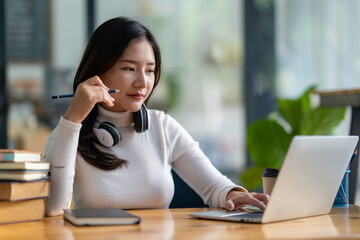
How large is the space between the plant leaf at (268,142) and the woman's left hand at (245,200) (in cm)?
217

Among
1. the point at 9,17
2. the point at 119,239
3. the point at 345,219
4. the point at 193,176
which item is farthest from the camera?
the point at 9,17

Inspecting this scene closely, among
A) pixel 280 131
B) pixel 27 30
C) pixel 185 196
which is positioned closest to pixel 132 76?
pixel 185 196

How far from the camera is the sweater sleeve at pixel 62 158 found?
5.18ft

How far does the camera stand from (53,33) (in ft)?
14.4

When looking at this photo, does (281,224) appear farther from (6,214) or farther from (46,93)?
(46,93)

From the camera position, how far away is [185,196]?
78.5 inches

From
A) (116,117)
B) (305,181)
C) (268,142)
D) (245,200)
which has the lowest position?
(268,142)

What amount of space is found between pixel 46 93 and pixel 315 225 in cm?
336

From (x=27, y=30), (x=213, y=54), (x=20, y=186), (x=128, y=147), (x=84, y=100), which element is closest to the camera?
(x=20, y=186)

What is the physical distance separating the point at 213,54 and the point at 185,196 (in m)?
2.90

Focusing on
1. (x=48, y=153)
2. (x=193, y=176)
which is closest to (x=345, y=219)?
(x=193, y=176)

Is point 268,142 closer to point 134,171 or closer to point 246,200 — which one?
point 134,171

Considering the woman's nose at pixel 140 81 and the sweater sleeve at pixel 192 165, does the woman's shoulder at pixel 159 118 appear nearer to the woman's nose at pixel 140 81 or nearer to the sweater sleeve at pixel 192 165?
the sweater sleeve at pixel 192 165

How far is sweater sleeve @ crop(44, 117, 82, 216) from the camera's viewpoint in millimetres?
1578
